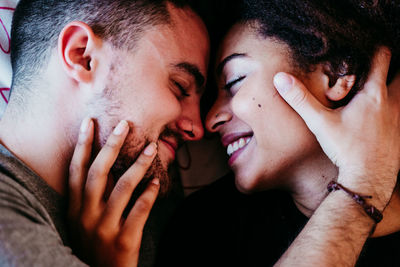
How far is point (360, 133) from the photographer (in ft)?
3.67

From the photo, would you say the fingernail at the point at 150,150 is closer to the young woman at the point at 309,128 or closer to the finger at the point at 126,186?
the finger at the point at 126,186

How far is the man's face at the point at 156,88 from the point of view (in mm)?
1140

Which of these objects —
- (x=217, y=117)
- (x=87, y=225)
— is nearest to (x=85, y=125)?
(x=87, y=225)

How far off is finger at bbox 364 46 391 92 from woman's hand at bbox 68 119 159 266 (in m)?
0.89

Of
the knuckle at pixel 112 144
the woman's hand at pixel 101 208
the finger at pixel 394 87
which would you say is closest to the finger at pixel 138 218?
the woman's hand at pixel 101 208

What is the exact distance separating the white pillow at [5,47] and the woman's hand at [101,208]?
2.09 ft

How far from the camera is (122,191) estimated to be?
3.60 ft

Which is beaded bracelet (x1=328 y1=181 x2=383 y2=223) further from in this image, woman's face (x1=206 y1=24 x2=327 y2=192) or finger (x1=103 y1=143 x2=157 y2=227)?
finger (x1=103 y1=143 x2=157 y2=227)

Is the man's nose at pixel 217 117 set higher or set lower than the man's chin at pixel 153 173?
higher

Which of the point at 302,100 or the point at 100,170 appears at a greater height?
the point at 302,100

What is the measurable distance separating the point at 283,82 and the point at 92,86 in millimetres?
673

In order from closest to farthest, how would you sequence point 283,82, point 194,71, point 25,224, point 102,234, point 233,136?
point 25,224 → point 102,234 → point 283,82 → point 194,71 → point 233,136

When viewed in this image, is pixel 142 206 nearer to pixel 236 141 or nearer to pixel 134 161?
pixel 134 161

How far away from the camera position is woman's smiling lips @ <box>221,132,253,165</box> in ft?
4.52
